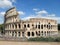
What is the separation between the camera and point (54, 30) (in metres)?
58.1

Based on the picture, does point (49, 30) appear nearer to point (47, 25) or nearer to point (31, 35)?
point (47, 25)

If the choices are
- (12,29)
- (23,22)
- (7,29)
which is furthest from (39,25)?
(7,29)

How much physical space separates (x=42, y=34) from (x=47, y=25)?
3.09 m

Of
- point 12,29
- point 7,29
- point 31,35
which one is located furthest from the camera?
point 7,29

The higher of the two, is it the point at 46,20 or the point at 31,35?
the point at 46,20

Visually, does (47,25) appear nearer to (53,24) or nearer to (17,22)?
(53,24)

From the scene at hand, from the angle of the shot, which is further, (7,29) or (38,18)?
(7,29)

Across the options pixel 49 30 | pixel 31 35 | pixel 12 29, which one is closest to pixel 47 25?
pixel 49 30

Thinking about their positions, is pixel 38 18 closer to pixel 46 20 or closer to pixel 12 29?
pixel 46 20

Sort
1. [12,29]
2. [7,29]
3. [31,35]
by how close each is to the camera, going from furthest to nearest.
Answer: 1. [7,29]
2. [12,29]
3. [31,35]

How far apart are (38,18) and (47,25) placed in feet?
12.0

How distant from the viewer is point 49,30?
187ft

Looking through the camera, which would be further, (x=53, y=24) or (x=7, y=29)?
(x=7, y=29)

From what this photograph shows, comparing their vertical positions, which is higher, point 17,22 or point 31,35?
point 17,22
